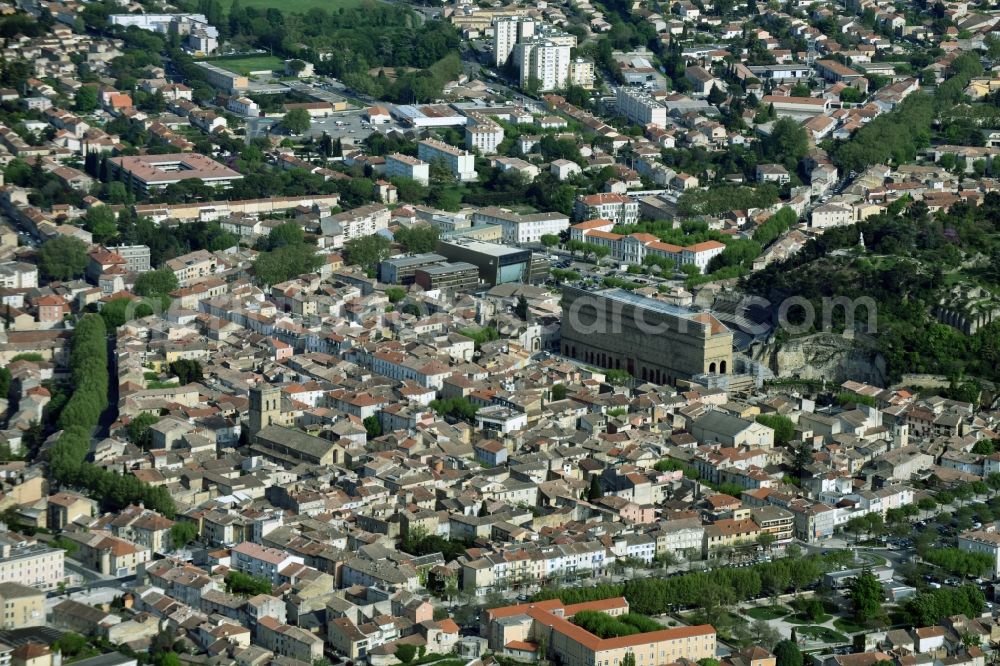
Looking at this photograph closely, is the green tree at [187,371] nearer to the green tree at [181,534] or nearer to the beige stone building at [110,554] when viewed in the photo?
the green tree at [181,534]

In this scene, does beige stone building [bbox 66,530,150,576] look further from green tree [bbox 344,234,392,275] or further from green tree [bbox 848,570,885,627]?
green tree [bbox 344,234,392,275]

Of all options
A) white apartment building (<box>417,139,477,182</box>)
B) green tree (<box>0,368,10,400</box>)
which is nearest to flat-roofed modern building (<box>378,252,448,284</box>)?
white apartment building (<box>417,139,477,182</box>)

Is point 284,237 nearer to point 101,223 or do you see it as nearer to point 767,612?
point 101,223

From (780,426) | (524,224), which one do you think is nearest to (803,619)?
(780,426)

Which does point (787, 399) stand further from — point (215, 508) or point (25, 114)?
point (25, 114)

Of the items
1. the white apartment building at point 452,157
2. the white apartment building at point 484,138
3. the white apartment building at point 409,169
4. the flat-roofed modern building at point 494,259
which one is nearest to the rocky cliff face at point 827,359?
the flat-roofed modern building at point 494,259
